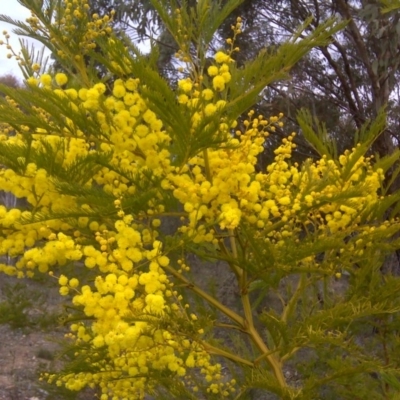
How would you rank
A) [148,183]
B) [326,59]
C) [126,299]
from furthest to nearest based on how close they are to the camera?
[326,59] < [148,183] < [126,299]

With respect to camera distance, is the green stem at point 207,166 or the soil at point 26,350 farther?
the soil at point 26,350

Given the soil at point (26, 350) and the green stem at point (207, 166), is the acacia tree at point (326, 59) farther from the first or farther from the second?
the green stem at point (207, 166)

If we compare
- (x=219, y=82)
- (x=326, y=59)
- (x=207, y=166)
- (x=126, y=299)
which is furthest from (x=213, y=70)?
(x=326, y=59)

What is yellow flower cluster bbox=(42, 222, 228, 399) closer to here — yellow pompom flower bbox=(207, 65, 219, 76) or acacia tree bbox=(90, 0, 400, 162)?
yellow pompom flower bbox=(207, 65, 219, 76)

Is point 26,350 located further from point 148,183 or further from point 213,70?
point 213,70

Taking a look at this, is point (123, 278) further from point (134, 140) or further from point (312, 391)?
point (312, 391)

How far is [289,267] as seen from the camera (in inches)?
70.4

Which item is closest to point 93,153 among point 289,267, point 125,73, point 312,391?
point 125,73

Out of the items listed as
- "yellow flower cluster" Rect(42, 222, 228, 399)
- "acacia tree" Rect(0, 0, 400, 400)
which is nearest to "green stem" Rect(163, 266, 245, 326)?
"acacia tree" Rect(0, 0, 400, 400)

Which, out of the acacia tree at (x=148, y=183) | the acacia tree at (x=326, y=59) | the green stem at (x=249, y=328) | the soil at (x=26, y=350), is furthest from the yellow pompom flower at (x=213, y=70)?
the acacia tree at (x=326, y=59)

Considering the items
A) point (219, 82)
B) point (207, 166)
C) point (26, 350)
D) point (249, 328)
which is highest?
point (26, 350)

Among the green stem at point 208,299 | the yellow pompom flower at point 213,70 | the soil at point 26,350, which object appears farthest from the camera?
the soil at point 26,350

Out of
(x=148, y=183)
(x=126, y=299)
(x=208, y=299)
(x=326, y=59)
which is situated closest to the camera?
(x=126, y=299)

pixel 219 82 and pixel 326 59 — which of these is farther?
pixel 326 59
